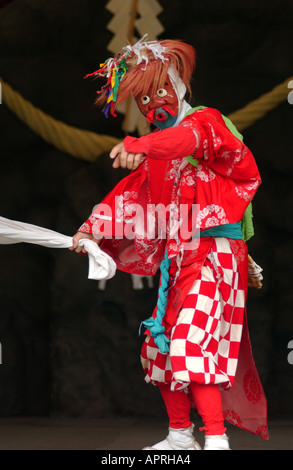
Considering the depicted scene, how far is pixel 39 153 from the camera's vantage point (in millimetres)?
4707

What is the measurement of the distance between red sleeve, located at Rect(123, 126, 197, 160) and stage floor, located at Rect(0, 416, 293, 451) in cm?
129

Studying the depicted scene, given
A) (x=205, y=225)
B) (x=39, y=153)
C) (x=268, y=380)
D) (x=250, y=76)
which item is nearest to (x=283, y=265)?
(x=268, y=380)

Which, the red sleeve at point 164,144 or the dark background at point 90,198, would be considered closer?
the red sleeve at point 164,144

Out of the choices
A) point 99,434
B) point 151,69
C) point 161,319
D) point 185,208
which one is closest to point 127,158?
point 185,208

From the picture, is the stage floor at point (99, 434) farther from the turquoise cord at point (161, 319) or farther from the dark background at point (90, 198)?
the turquoise cord at point (161, 319)

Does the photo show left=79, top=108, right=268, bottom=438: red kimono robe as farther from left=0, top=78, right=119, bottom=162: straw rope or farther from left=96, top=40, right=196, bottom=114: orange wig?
left=0, top=78, right=119, bottom=162: straw rope

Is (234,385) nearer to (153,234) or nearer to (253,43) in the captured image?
(153,234)

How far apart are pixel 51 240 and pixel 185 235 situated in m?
0.46

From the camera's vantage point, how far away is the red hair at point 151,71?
313 cm

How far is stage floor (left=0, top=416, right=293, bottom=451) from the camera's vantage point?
3697 mm

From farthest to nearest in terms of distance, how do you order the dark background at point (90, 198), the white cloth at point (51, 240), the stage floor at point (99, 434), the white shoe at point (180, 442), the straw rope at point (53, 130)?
1. the dark background at point (90, 198)
2. the straw rope at point (53, 130)
3. the stage floor at point (99, 434)
4. the white shoe at point (180, 442)
5. the white cloth at point (51, 240)

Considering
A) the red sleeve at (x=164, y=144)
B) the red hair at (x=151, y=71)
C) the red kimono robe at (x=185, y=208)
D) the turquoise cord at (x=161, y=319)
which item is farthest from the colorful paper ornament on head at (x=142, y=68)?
the turquoise cord at (x=161, y=319)

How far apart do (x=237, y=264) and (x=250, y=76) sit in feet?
5.59

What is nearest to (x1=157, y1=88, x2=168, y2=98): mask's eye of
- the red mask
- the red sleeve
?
the red mask
